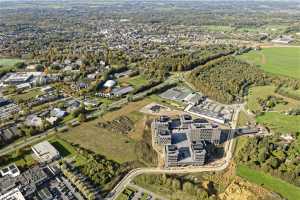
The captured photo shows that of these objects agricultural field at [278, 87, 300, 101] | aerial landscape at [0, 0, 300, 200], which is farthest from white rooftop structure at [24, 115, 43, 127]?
agricultural field at [278, 87, 300, 101]

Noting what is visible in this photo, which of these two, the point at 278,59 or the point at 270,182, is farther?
the point at 278,59

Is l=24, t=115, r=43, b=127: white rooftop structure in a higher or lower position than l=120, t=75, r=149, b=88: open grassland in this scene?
lower

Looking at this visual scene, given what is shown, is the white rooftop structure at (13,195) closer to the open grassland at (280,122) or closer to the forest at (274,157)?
the forest at (274,157)

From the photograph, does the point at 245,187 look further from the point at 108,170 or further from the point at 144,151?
the point at 108,170

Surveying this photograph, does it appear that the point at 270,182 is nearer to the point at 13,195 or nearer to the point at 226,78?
the point at 13,195

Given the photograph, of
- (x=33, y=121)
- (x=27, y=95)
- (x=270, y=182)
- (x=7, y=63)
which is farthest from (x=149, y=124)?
(x=7, y=63)

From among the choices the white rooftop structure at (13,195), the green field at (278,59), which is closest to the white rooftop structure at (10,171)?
the white rooftop structure at (13,195)

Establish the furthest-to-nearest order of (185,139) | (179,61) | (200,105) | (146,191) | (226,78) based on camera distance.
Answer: (179,61), (226,78), (200,105), (185,139), (146,191)

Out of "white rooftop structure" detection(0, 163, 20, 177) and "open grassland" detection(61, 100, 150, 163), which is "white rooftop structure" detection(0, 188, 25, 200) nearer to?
"white rooftop structure" detection(0, 163, 20, 177)
